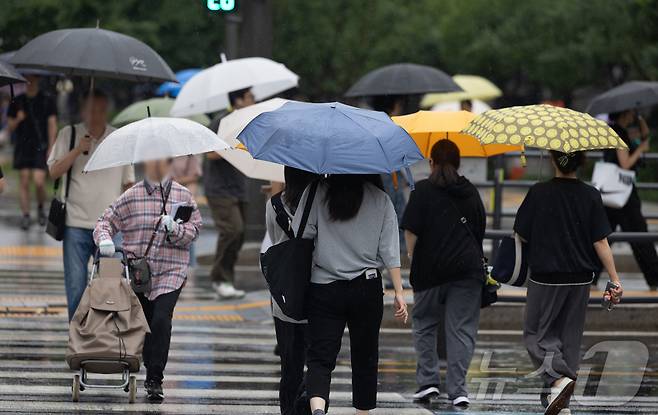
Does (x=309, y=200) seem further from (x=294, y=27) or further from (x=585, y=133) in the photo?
(x=294, y=27)

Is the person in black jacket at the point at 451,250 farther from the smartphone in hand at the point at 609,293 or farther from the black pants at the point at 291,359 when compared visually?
the black pants at the point at 291,359

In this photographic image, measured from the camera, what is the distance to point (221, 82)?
12867 mm

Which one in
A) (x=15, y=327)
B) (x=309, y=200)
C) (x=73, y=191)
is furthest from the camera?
(x=15, y=327)

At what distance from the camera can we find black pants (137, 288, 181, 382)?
8.91 m

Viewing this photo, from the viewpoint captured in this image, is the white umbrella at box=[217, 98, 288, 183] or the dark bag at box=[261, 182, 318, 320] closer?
the dark bag at box=[261, 182, 318, 320]

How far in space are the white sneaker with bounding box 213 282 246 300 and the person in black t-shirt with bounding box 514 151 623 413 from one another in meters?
5.85

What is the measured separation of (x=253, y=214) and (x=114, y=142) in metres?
9.13

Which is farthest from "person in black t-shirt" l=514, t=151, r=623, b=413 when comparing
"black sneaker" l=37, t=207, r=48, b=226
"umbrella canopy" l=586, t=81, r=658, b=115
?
"black sneaker" l=37, t=207, r=48, b=226

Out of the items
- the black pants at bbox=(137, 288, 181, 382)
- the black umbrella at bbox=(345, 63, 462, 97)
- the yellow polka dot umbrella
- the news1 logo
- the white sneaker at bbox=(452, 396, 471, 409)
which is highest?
the news1 logo

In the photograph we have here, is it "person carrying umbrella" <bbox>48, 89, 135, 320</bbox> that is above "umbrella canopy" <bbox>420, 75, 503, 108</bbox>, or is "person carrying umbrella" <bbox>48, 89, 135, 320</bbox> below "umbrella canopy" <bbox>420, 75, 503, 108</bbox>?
below

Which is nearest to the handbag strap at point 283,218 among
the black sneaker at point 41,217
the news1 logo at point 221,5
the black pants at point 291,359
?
the black pants at point 291,359

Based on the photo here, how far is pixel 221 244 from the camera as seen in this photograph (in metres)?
14.2

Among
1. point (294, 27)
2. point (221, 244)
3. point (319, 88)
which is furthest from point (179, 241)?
point (319, 88)

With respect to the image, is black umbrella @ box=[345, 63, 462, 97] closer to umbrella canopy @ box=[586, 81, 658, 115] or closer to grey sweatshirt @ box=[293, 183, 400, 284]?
umbrella canopy @ box=[586, 81, 658, 115]
